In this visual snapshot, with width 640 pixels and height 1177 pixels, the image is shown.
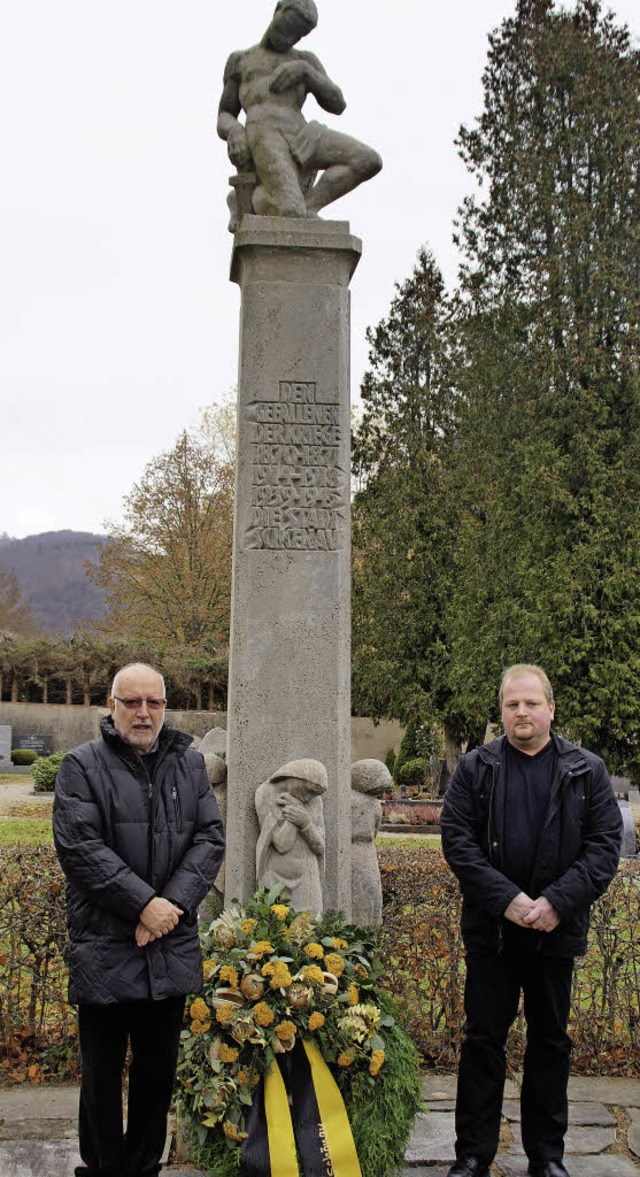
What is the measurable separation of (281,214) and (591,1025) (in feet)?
14.9

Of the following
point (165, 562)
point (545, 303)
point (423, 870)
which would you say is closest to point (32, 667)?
point (165, 562)

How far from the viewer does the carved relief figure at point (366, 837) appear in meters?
5.25

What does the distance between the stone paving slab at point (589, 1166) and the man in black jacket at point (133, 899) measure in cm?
146

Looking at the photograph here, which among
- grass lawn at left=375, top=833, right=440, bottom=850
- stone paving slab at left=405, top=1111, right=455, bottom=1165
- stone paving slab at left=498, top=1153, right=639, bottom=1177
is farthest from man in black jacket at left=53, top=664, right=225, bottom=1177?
grass lawn at left=375, top=833, right=440, bottom=850

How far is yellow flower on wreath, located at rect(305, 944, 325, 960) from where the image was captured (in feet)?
13.0

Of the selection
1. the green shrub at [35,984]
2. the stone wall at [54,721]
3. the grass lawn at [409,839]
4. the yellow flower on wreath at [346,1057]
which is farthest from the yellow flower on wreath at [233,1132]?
the stone wall at [54,721]

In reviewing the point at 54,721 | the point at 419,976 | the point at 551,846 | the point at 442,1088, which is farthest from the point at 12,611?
the point at 551,846

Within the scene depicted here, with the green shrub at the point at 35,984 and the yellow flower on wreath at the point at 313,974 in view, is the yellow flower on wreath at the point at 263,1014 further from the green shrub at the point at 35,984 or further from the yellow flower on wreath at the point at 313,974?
the green shrub at the point at 35,984

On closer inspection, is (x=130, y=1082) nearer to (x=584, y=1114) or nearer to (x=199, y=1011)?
(x=199, y=1011)

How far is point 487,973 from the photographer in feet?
13.0

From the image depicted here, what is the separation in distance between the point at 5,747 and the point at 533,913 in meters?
27.7

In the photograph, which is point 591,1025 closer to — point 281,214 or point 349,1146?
point 349,1146

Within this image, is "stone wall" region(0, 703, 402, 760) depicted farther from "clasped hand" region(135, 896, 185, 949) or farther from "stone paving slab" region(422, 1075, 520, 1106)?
"clasped hand" region(135, 896, 185, 949)

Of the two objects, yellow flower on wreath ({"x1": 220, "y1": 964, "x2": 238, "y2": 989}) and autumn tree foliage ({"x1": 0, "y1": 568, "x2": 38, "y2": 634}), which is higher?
autumn tree foliage ({"x1": 0, "y1": 568, "x2": 38, "y2": 634})
